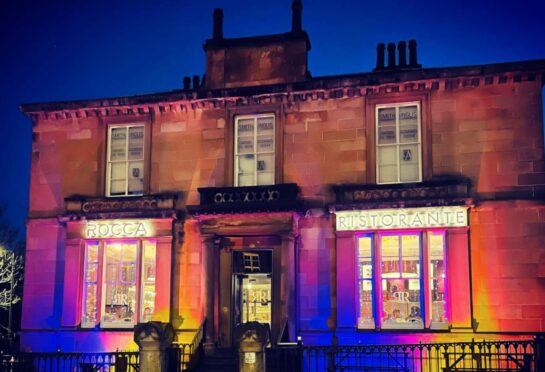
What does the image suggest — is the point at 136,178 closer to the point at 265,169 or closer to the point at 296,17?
the point at 265,169

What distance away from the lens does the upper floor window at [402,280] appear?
16766 mm

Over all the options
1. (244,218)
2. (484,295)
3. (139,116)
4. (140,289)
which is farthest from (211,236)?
(484,295)

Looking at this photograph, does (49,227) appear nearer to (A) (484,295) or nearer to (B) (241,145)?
(B) (241,145)

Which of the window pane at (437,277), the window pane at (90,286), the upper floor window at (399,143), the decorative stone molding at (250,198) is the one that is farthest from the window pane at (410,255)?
the window pane at (90,286)

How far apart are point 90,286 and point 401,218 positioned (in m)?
9.02

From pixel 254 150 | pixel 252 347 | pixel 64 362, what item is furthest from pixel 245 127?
pixel 64 362

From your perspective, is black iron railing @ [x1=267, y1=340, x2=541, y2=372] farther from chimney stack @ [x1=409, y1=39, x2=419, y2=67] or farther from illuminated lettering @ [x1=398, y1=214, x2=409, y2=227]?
chimney stack @ [x1=409, y1=39, x2=419, y2=67]

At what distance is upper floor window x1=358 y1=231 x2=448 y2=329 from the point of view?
55.0 ft

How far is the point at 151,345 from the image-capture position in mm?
14398

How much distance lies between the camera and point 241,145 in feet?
61.7

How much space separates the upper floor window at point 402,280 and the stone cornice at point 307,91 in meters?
3.98

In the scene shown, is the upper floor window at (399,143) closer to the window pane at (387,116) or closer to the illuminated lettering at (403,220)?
the window pane at (387,116)

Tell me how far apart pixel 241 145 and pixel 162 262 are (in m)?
3.98

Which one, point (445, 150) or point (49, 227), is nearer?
point (445, 150)
